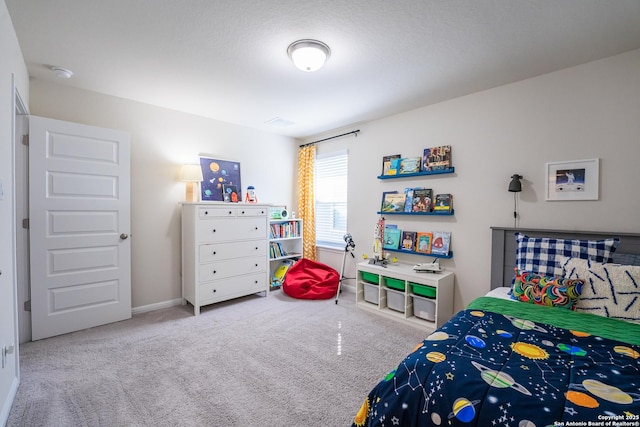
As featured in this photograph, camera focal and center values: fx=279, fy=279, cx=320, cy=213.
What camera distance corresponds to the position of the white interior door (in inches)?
102

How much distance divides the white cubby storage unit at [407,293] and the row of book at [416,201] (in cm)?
70

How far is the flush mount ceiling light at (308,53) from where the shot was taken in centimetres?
206

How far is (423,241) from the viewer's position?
3.32 meters

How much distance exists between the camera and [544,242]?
2.23 m

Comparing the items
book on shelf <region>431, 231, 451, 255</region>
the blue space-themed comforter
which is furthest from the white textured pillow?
book on shelf <region>431, 231, 451, 255</region>

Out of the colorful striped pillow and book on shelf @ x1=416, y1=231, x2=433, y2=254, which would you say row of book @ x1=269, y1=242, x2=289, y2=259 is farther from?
the colorful striped pillow

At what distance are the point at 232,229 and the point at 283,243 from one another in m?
1.20

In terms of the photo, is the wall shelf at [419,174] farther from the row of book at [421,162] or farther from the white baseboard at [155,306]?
the white baseboard at [155,306]

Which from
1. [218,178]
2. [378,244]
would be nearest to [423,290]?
[378,244]

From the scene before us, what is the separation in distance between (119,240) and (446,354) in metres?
3.29

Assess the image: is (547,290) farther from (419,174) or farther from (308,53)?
(308,53)

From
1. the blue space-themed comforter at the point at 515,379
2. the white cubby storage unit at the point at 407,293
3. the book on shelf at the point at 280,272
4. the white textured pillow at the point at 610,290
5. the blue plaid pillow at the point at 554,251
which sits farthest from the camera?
the book on shelf at the point at 280,272

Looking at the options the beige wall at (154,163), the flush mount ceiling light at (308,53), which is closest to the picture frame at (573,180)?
the flush mount ceiling light at (308,53)

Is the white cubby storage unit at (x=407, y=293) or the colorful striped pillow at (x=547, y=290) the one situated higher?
the colorful striped pillow at (x=547, y=290)
